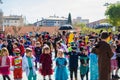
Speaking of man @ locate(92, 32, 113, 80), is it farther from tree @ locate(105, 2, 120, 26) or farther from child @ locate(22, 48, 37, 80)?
tree @ locate(105, 2, 120, 26)

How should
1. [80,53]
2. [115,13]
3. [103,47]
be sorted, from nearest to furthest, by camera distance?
[103,47], [80,53], [115,13]

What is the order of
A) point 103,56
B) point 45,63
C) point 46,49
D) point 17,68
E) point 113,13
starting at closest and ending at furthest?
1. point 103,56
2. point 17,68
3. point 46,49
4. point 45,63
5. point 113,13

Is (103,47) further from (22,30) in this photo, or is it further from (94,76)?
(22,30)

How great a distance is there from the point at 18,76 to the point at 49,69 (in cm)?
159

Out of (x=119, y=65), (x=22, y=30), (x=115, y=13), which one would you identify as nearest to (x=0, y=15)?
(x=22, y=30)

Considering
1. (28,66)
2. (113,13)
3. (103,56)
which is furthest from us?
(113,13)

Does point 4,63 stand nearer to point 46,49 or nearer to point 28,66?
point 28,66

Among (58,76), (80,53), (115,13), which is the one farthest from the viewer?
(115,13)

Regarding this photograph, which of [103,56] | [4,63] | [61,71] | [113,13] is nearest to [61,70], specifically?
[61,71]

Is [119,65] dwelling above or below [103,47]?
below

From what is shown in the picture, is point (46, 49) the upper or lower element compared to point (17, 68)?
upper

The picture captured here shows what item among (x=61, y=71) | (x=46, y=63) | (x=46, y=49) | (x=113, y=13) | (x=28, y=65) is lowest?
(x=61, y=71)

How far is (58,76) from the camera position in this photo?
41.4ft

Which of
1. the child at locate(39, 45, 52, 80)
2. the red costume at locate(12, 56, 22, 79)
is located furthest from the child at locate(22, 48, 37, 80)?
the child at locate(39, 45, 52, 80)
